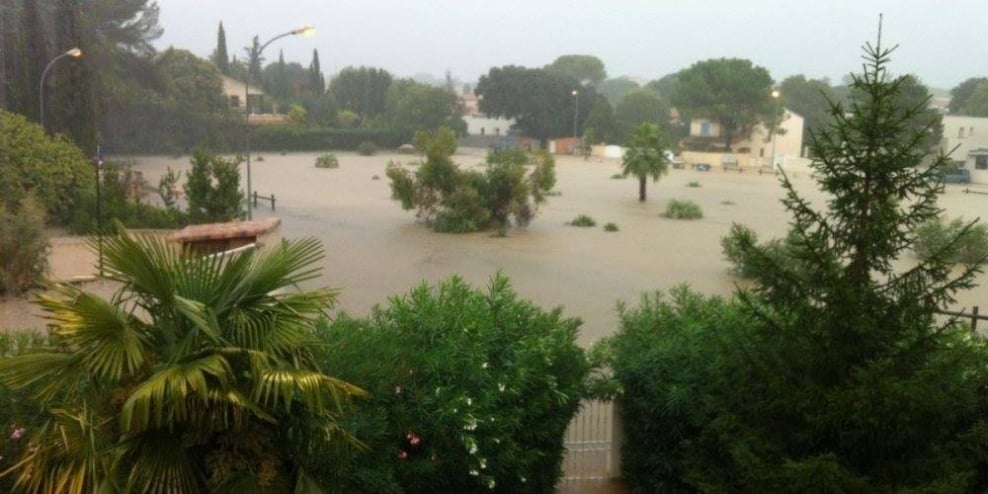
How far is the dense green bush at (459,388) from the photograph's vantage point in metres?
4.12

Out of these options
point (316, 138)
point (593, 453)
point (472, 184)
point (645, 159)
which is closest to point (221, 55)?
point (316, 138)

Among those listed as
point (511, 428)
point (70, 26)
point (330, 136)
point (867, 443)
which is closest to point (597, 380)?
point (511, 428)

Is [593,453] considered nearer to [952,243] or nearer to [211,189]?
[952,243]

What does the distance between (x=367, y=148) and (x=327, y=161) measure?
1.76m

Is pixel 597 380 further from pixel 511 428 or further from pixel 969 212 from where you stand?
pixel 969 212

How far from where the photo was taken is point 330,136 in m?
21.6

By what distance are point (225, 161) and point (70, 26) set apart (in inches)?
137

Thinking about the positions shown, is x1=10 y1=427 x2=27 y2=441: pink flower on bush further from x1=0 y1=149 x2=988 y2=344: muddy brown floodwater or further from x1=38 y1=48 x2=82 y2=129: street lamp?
x1=38 y1=48 x2=82 y2=129: street lamp

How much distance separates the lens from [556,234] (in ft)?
68.0

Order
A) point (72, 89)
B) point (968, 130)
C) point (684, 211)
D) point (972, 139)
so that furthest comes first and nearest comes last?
point (684, 211), point (72, 89), point (972, 139), point (968, 130)

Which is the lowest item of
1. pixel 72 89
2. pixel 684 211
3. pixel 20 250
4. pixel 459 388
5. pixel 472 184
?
pixel 684 211

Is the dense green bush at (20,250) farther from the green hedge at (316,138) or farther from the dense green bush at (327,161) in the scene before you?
the dense green bush at (327,161)

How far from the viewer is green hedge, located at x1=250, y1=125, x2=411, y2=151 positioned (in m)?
18.6

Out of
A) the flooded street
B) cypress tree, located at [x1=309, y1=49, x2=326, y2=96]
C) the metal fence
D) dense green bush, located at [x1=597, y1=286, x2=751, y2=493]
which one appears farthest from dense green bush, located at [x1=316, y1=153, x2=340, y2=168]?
dense green bush, located at [x1=597, y1=286, x2=751, y2=493]
